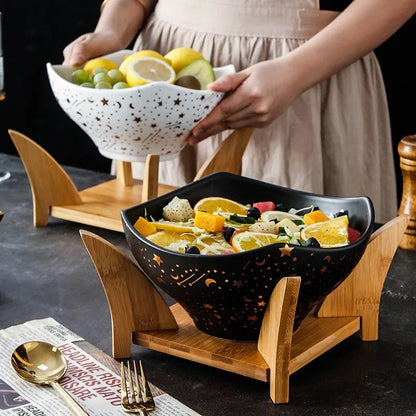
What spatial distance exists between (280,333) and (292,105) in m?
0.89

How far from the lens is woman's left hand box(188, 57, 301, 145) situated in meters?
1.45

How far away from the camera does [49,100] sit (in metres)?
3.10

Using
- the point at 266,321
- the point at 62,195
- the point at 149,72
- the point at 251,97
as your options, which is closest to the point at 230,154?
the point at 251,97

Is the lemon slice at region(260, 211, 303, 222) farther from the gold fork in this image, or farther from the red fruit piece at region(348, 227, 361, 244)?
the gold fork

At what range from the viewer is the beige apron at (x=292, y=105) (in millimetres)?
1647

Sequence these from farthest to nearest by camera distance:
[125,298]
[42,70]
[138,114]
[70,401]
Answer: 1. [42,70]
2. [138,114]
3. [125,298]
4. [70,401]

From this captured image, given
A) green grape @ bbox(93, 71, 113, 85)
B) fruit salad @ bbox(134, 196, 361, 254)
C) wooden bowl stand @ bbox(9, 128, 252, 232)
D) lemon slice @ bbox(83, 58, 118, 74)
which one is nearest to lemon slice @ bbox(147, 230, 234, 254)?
fruit salad @ bbox(134, 196, 361, 254)

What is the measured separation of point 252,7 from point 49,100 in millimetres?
1621

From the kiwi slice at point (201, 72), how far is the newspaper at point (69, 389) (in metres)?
0.64

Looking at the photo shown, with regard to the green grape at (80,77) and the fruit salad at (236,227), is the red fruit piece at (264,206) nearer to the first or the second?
the fruit salad at (236,227)

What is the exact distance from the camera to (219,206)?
3.50 ft

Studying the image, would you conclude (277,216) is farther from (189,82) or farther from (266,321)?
(189,82)

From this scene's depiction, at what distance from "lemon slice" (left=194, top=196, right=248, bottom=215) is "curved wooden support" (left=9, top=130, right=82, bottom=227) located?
0.42 m

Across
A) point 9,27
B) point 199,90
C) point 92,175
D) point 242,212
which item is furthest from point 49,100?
point 242,212
